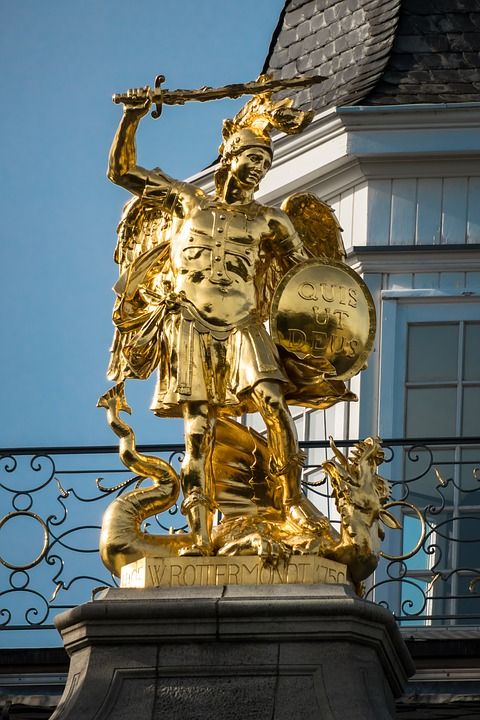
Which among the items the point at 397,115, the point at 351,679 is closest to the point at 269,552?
the point at 351,679

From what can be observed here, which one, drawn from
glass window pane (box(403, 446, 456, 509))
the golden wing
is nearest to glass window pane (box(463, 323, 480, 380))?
glass window pane (box(403, 446, 456, 509))

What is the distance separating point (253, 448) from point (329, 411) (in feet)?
13.6

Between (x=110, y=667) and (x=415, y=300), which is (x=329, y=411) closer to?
(x=415, y=300)

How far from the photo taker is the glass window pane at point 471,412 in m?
16.6

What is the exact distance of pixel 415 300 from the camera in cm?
1702

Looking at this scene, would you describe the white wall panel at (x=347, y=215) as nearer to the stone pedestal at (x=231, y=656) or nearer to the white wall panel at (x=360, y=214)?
the white wall panel at (x=360, y=214)

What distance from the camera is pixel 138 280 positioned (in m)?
12.9

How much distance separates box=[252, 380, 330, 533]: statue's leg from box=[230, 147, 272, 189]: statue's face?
1115mm

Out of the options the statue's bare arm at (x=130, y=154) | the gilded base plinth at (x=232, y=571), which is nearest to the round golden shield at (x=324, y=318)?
the statue's bare arm at (x=130, y=154)

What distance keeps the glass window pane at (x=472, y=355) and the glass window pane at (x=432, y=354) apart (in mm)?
70

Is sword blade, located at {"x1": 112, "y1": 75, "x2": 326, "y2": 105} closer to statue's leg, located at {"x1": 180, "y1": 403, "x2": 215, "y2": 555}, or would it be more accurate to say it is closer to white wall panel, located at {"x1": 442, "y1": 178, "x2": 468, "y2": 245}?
statue's leg, located at {"x1": 180, "y1": 403, "x2": 215, "y2": 555}

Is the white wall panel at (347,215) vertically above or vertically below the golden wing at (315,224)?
above

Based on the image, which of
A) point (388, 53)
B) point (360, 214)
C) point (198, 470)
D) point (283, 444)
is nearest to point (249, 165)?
point (283, 444)

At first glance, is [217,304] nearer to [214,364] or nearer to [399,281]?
[214,364]
